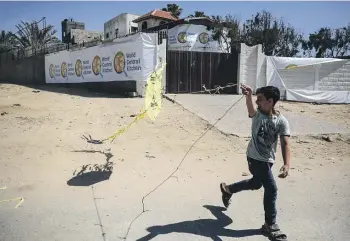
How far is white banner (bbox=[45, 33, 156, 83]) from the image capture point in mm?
11859

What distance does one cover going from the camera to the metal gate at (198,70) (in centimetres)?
1286

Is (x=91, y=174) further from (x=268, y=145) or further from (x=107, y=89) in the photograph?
(x=107, y=89)

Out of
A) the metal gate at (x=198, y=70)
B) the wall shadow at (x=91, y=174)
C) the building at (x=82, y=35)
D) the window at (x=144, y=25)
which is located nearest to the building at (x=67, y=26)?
the building at (x=82, y=35)

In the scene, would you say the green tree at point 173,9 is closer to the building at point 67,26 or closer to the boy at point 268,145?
the building at point 67,26

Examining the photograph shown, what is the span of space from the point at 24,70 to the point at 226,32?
614 inches

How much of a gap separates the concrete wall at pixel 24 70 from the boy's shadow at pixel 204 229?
19.8 meters

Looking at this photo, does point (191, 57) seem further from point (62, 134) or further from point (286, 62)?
point (62, 134)

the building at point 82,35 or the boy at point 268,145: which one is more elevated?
the building at point 82,35

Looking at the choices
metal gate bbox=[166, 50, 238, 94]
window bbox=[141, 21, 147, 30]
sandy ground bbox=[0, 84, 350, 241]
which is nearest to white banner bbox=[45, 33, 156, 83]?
metal gate bbox=[166, 50, 238, 94]

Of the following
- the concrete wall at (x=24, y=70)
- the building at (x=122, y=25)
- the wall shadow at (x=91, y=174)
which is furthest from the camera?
the building at (x=122, y=25)

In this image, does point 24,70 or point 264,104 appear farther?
point 24,70

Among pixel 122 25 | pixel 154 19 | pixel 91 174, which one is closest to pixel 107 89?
pixel 91 174

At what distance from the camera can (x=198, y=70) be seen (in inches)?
526

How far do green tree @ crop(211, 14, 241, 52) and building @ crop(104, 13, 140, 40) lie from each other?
38.3 ft
